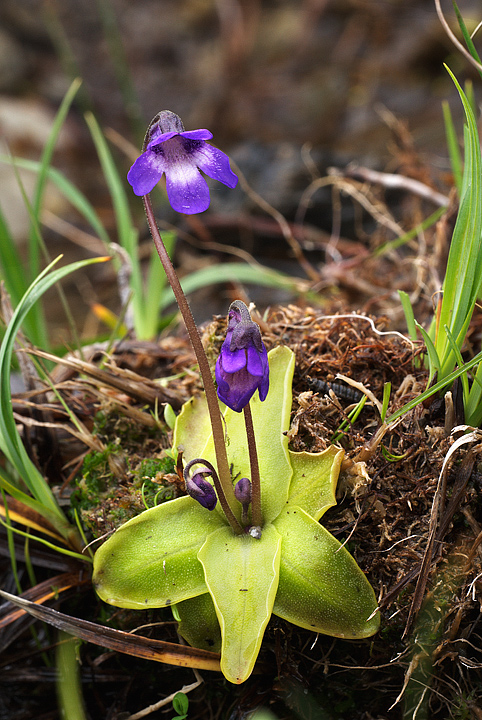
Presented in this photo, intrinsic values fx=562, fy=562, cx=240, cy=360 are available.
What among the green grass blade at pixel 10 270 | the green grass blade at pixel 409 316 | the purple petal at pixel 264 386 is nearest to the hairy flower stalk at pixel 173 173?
the purple petal at pixel 264 386

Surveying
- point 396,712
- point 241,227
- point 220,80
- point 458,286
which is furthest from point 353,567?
point 220,80

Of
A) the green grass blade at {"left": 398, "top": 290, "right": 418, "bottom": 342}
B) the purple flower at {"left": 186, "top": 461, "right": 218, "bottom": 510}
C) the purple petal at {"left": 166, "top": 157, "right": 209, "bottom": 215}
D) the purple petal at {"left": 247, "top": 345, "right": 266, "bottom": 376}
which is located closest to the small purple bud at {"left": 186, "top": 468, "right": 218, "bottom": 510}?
the purple flower at {"left": 186, "top": 461, "right": 218, "bottom": 510}

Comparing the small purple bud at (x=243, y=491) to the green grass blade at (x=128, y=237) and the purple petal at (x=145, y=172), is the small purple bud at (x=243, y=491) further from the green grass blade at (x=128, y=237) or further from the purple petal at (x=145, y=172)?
the green grass blade at (x=128, y=237)

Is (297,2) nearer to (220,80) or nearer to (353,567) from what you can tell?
(220,80)

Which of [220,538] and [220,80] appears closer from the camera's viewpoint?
[220,538]

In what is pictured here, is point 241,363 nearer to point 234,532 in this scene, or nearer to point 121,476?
point 234,532

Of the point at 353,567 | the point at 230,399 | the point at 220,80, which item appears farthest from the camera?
the point at 220,80

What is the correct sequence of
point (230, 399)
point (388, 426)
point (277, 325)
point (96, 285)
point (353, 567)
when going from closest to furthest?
1. point (230, 399)
2. point (353, 567)
3. point (388, 426)
4. point (277, 325)
5. point (96, 285)
